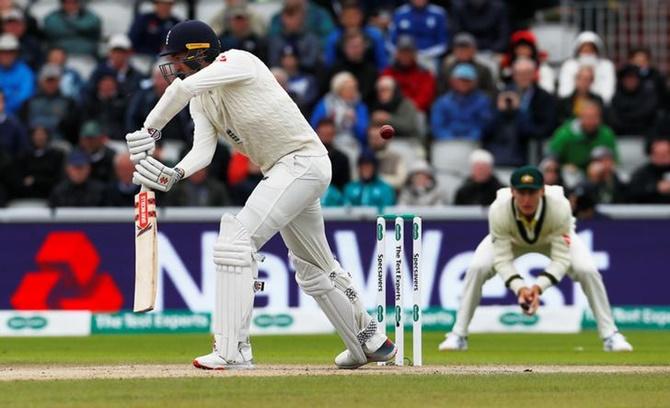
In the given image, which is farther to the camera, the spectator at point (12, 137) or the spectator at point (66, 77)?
the spectator at point (66, 77)

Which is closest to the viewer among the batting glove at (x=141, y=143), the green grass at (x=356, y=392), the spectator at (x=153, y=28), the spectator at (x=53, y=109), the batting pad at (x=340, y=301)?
the green grass at (x=356, y=392)

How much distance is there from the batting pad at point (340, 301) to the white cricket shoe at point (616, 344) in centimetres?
328

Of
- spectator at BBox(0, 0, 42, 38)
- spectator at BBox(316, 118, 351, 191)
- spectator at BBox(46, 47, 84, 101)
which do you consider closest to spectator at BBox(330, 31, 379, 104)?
spectator at BBox(316, 118, 351, 191)

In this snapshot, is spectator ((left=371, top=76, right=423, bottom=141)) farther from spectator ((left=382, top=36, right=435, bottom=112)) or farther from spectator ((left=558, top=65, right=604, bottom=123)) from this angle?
spectator ((left=558, top=65, right=604, bottom=123))

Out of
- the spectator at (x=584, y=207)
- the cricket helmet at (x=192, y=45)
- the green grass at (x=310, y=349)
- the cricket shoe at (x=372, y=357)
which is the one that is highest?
the cricket helmet at (x=192, y=45)

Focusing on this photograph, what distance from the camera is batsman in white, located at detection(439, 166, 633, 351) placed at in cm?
1244

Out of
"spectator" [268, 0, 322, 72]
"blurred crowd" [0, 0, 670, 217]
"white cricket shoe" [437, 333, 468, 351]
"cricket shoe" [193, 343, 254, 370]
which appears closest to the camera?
"cricket shoe" [193, 343, 254, 370]

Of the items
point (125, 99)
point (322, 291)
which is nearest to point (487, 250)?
point (322, 291)

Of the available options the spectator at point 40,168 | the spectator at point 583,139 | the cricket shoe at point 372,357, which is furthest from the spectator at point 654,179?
the cricket shoe at point 372,357

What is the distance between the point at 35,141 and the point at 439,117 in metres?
4.36

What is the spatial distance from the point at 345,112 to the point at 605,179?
9.53 feet

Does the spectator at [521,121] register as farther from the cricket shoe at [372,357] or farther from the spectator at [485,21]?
the cricket shoe at [372,357]

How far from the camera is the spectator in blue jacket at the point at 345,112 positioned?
17484 mm

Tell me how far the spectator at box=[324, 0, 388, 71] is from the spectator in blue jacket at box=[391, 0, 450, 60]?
0.30 m
